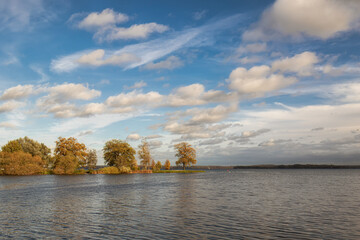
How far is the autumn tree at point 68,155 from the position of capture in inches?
5581

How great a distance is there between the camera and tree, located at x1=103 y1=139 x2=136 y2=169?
6171 inches

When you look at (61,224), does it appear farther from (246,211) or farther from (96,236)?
(246,211)

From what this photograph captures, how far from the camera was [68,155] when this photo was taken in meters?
143

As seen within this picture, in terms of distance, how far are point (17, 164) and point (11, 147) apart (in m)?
19.3

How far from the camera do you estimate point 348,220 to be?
94.9ft

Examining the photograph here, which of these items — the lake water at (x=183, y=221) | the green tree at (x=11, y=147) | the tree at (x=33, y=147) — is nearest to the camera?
the lake water at (x=183, y=221)

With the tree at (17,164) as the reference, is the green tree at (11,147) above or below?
above

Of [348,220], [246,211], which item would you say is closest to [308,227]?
[348,220]

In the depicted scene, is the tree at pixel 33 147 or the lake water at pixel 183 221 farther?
the tree at pixel 33 147

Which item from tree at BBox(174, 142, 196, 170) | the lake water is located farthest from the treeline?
the lake water

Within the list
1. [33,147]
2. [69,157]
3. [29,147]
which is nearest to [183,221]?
[69,157]

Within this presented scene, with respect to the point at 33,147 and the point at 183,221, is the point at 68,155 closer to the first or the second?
the point at 33,147

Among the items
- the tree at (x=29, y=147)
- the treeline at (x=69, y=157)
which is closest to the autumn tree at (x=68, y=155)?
the treeline at (x=69, y=157)

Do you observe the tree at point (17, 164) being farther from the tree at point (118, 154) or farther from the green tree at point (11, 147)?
the tree at point (118, 154)
